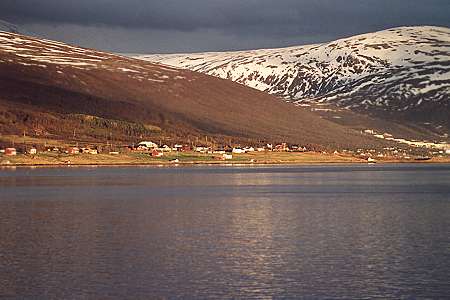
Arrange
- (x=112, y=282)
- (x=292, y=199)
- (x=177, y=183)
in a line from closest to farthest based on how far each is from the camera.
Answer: (x=112, y=282) < (x=292, y=199) < (x=177, y=183)

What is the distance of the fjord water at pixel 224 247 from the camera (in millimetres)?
37969

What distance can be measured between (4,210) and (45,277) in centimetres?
3795

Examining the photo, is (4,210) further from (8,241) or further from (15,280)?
(15,280)

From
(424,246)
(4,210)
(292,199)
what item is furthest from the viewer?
(292,199)

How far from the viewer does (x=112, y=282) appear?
39.5m

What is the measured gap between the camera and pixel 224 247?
5047cm

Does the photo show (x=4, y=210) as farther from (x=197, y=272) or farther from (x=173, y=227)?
(x=197, y=272)

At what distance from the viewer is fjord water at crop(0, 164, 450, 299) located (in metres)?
38.0

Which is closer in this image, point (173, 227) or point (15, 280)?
point (15, 280)

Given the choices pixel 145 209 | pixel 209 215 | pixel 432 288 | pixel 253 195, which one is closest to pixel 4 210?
pixel 145 209

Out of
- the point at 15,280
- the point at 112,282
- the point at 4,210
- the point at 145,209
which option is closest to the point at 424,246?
the point at 112,282

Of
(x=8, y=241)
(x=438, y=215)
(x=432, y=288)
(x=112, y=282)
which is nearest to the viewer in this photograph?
(x=432, y=288)

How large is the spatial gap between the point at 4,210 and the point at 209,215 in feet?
60.2

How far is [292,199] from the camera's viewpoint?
300ft
